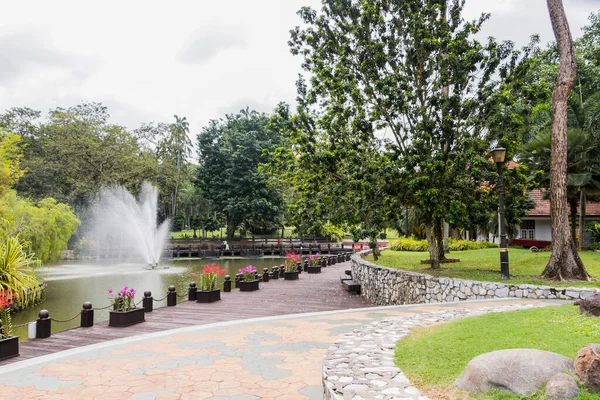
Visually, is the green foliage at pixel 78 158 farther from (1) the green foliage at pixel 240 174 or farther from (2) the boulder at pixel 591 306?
(2) the boulder at pixel 591 306

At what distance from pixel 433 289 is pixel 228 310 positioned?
610cm

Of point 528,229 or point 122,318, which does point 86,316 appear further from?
point 528,229

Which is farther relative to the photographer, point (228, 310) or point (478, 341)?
point (228, 310)

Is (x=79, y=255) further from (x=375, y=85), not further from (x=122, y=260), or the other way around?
(x=375, y=85)

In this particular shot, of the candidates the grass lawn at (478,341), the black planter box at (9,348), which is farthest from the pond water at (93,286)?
the grass lawn at (478,341)

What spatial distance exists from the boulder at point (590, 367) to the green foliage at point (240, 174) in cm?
3843

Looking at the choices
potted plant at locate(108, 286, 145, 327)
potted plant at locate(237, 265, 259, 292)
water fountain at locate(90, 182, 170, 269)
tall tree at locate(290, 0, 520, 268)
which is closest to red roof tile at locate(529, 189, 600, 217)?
tall tree at locate(290, 0, 520, 268)

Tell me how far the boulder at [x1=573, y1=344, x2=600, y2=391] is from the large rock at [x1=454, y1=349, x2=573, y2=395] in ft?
0.56

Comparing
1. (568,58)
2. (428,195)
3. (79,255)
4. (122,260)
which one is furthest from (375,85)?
(79,255)

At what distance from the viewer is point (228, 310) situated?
12.2 metres

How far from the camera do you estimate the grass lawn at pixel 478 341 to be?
432cm

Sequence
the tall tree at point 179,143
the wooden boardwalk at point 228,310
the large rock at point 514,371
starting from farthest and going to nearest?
the tall tree at point 179,143 → the wooden boardwalk at point 228,310 → the large rock at point 514,371

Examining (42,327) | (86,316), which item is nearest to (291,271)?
(86,316)

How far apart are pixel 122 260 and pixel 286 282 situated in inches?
873
